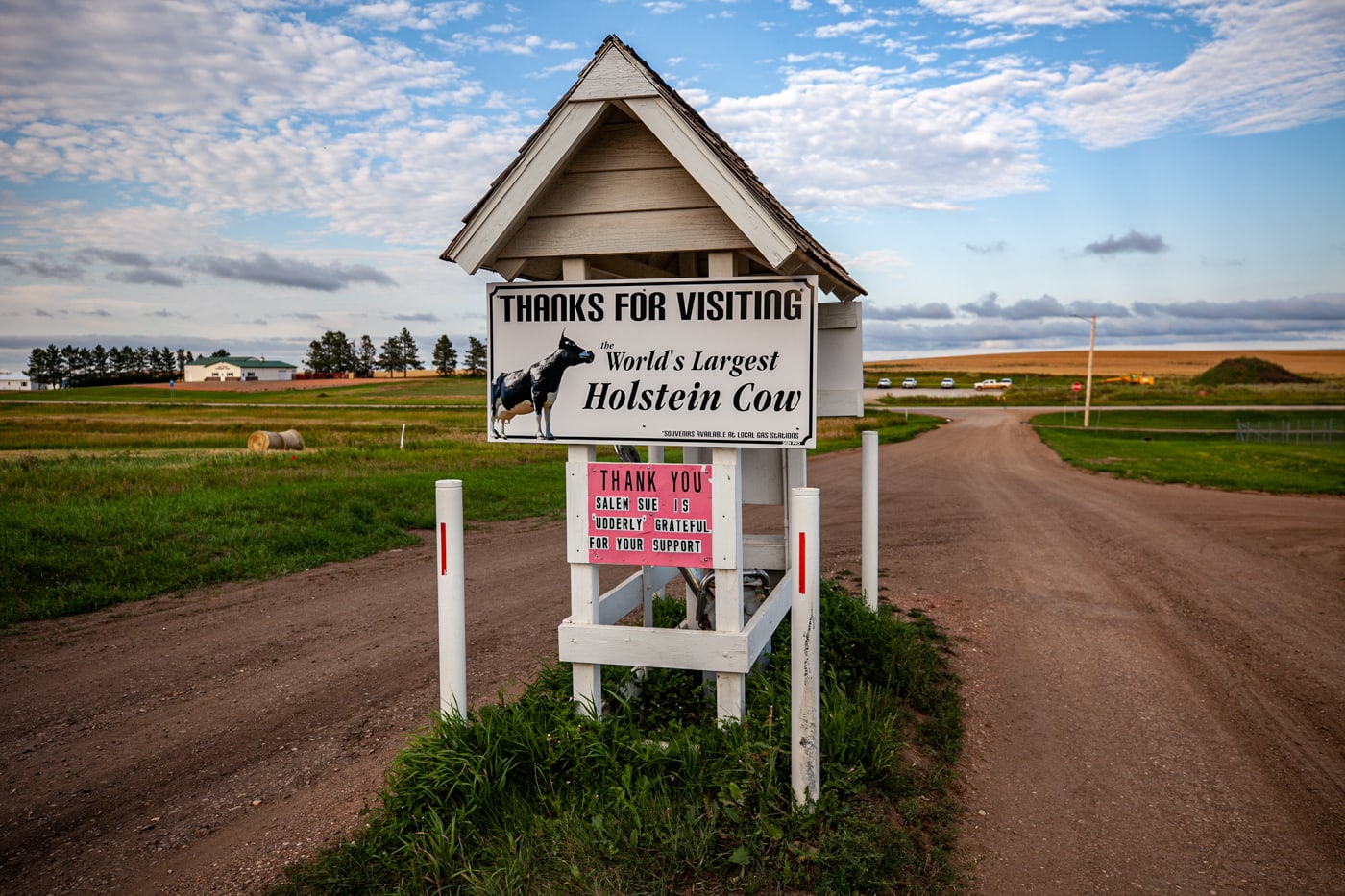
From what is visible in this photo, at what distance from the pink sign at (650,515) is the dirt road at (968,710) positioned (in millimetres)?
1902

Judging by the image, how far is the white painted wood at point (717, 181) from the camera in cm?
412

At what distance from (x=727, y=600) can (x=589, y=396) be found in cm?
134

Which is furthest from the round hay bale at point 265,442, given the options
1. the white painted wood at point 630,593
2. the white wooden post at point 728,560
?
the white wooden post at point 728,560

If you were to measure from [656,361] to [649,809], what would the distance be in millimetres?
2239

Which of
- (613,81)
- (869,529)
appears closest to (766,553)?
(869,529)

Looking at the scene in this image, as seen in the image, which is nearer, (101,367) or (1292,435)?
(1292,435)

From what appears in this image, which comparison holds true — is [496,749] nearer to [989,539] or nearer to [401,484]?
[989,539]

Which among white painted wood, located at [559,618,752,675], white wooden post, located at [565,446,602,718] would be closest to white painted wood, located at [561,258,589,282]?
white wooden post, located at [565,446,602,718]

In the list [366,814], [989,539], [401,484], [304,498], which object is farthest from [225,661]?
[989,539]

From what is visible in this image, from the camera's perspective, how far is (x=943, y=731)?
16.8 ft

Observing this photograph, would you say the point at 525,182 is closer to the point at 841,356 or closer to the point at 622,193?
the point at 622,193

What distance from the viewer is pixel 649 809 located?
374 cm

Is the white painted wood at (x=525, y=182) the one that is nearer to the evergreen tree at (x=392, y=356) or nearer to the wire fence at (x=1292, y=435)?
the wire fence at (x=1292, y=435)

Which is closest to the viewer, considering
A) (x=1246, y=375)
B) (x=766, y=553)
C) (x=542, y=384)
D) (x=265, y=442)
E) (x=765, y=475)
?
(x=542, y=384)
